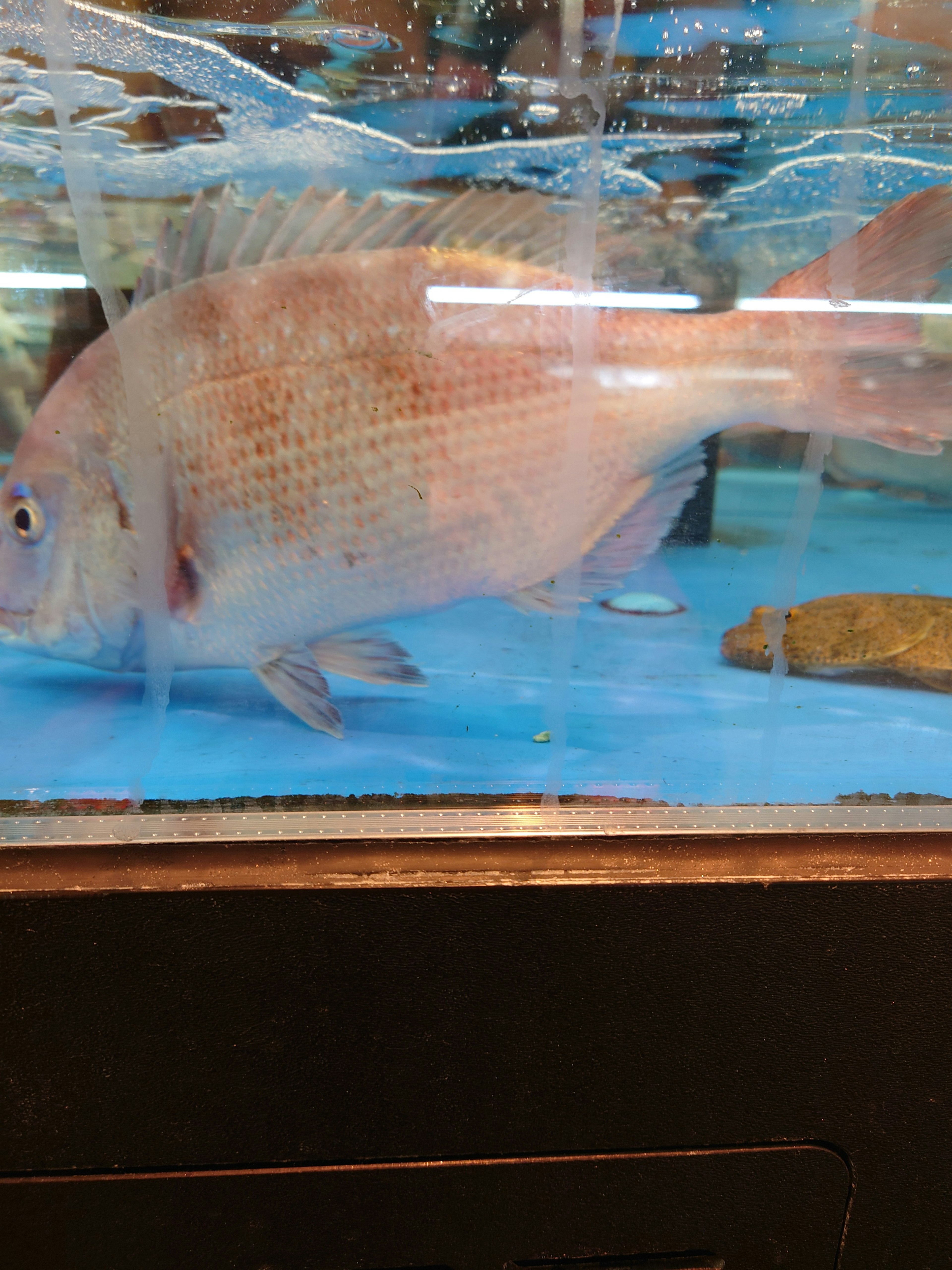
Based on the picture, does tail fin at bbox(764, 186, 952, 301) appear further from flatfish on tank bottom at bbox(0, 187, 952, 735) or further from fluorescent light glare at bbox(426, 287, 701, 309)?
fluorescent light glare at bbox(426, 287, 701, 309)

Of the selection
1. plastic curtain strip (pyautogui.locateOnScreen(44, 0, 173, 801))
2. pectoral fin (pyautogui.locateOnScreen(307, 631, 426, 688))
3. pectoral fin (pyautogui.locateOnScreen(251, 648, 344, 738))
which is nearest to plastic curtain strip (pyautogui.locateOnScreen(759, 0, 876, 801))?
pectoral fin (pyautogui.locateOnScreen(307, 631, 426, 688))

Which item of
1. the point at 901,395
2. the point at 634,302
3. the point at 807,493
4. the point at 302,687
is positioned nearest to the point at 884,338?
the point at 901,395

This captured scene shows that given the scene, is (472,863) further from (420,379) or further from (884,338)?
(884,338)

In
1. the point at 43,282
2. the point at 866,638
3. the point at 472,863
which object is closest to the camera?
the point at 472,863

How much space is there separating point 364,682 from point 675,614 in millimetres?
630

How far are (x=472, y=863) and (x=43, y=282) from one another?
1.17m

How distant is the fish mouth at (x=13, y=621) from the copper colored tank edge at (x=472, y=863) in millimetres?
343

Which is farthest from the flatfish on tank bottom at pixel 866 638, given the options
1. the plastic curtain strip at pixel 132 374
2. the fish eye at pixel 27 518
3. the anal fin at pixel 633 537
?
the fish eye at pixel 27 518

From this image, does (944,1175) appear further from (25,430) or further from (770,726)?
(25,430)

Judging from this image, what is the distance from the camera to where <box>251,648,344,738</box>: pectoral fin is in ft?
3.72

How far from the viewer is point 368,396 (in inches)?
40.5

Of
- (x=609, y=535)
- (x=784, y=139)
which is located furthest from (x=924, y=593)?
(x=784, y=139)

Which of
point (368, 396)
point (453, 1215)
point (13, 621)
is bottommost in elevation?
point (453, 1215)

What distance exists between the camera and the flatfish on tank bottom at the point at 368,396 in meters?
1.02
